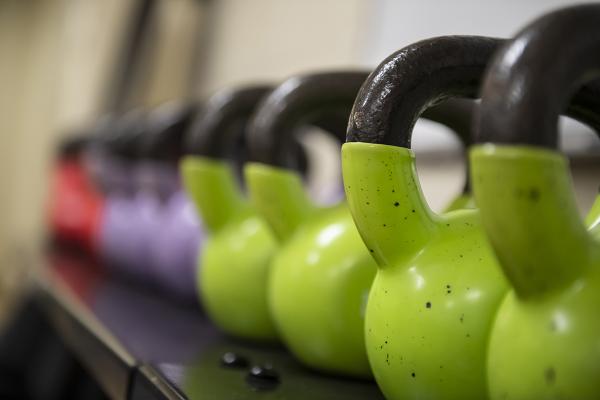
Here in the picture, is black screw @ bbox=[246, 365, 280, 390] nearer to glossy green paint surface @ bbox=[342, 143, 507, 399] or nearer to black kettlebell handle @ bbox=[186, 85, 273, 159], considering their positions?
glossy green paint surface @ bbox=[342, 143, 507, 399]

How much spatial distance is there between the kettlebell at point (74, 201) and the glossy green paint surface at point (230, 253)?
0.72 m

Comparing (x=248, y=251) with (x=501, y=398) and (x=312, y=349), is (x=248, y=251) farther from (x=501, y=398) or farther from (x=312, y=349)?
(x=501, y=398)

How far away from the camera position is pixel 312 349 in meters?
0.49

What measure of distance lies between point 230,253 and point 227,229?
37 millimetres

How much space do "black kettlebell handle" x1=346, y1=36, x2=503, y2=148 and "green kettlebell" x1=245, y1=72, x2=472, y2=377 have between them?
0.12 m

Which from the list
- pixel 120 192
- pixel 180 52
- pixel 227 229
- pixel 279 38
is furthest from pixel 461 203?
pixel 180 52

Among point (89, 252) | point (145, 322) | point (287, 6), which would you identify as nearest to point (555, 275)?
point (145, 322)

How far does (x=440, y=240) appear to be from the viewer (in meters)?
0.39

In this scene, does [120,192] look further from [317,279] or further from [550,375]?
[550,375]

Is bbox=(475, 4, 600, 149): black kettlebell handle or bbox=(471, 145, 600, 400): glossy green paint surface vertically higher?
bbox=(475, 4, 600, 149): black kettlebell handle

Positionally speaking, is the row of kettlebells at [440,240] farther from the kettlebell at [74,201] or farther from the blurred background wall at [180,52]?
the kettlebell at [74,201]

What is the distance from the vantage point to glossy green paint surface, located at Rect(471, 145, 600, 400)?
0.29m

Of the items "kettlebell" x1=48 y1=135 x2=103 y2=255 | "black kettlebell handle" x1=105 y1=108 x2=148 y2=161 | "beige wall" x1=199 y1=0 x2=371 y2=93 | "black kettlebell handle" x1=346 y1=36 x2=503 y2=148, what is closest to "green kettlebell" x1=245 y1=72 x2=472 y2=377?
"black kettlebell handle" x1=346 y1=36 x2=503 y2=148

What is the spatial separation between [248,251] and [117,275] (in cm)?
64
